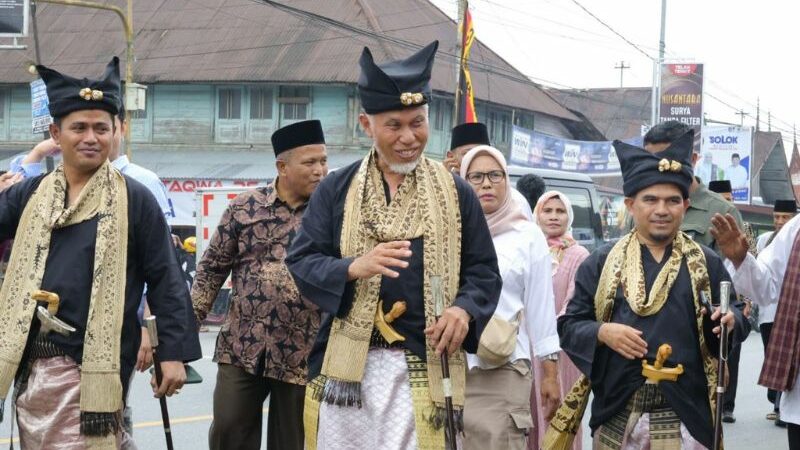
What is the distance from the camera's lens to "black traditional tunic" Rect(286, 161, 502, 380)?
15.1ft

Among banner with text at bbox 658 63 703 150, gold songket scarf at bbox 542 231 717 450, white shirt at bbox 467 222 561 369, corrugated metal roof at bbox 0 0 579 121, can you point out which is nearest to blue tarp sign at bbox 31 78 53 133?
white shirt at bbox 467 222 561 369

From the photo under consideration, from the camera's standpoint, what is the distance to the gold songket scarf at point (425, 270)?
4.62m

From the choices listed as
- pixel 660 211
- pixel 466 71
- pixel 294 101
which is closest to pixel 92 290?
pixel 660 211

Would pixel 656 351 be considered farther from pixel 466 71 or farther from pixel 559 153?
pixel 559 153

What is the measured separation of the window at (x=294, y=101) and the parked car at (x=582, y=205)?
65.6ft

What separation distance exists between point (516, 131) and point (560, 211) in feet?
92.0

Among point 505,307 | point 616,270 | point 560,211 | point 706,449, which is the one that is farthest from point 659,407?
point 560,211

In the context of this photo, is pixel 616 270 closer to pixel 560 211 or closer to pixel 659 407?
pixel 659 407

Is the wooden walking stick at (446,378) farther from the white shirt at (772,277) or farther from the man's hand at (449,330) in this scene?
the white shirt at (772,277)

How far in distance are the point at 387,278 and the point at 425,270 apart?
150mm

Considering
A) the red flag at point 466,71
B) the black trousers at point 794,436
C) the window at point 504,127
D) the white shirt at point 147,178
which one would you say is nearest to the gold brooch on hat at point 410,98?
the white shirt at point 147,178

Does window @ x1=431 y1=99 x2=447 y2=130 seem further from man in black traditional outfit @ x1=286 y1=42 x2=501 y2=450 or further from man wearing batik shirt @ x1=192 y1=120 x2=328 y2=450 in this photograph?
man in black traditional outfit @ x1=286 y1=42 x2=501 y2=450

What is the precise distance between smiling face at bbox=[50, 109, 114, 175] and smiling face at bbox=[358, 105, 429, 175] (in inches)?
48.4

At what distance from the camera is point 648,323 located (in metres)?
5.55
